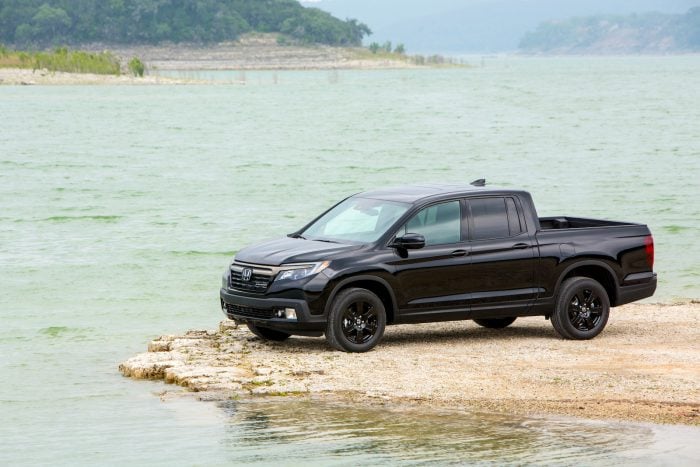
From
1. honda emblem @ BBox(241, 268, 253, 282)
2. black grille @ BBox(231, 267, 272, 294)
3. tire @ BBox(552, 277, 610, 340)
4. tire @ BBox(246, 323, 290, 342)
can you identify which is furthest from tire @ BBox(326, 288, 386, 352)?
tire @ BBox(552, 277, 610, 340)

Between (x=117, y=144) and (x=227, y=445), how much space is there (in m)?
55.3

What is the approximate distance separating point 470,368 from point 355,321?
48.2 inches

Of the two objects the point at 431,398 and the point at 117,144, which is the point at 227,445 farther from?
the point at 117,144

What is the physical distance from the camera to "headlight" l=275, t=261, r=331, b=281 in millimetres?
12922

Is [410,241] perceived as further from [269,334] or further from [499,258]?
[269,334]

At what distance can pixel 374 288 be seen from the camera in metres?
13.3

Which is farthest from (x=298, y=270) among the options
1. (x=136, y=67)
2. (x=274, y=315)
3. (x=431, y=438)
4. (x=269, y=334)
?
(x=136, y=67)

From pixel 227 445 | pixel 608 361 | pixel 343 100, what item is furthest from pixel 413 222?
pixel 343 100

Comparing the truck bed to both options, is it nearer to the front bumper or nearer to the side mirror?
the side mirror

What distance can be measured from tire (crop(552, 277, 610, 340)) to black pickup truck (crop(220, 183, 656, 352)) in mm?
10

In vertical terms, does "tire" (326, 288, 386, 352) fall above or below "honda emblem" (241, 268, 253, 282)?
below

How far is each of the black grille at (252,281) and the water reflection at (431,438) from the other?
1.89m

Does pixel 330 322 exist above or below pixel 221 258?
above

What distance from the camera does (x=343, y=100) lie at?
379 ft
